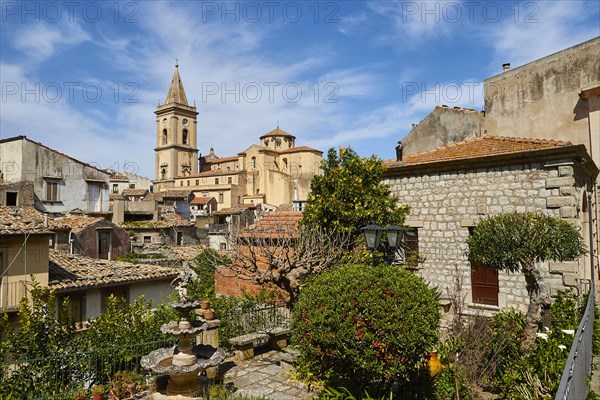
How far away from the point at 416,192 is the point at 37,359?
34.5ft

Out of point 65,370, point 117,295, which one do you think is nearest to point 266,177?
point 117,295

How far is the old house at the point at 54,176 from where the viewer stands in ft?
96.5

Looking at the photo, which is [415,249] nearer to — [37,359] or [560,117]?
[560,117]

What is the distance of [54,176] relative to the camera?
103ft

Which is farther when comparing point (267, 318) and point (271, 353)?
point (267, 318)

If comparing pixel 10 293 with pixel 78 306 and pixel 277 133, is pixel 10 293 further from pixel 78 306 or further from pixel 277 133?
pixel 277 133

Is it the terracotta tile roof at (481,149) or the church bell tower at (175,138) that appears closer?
the terracotta tile roof at (481,149)

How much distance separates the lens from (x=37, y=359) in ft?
24.9

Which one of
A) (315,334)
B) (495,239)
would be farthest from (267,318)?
(495,239)

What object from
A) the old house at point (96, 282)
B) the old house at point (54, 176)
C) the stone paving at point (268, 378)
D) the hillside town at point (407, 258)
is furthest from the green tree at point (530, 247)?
the old house at point (54, 176)

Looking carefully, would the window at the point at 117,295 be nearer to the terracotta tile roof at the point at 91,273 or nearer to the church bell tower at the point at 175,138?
the terracotta tile roof at the point at 91,273

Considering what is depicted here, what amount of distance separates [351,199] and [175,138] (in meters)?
73.4

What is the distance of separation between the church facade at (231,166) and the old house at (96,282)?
128ft

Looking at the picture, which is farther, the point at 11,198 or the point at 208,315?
the point at 11,198
